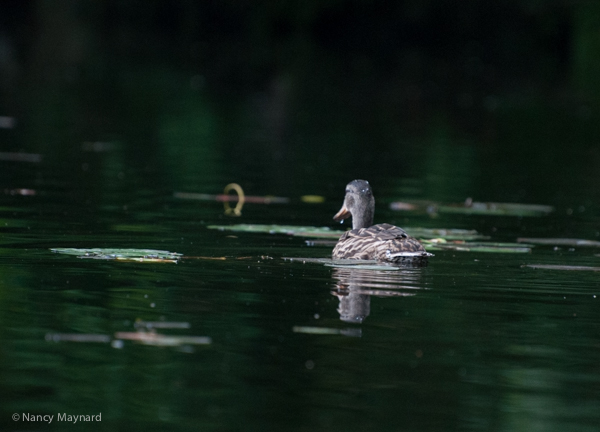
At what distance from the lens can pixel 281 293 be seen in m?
10.0

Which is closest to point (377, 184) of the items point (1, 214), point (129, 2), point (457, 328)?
point (1, 214)

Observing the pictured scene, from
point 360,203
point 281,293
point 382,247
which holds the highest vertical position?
point 360,203

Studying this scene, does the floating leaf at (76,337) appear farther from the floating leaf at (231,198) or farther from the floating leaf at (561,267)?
the floating leaf at (231,198)

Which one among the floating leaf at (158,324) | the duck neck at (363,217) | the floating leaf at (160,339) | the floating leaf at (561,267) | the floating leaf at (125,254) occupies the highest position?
the duck neck at (363,217)

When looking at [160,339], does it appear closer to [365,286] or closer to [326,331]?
[326,331]

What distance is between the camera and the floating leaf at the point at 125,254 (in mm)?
11398

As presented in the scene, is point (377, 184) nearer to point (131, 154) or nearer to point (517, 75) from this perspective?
point (131, 154)

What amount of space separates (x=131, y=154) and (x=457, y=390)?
53.0ft

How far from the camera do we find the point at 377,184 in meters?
20.0

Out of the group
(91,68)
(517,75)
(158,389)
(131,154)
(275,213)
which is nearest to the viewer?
(158,389)

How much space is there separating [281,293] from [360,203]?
340 centimetres

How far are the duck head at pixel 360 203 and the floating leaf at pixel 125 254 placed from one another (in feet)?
7.42

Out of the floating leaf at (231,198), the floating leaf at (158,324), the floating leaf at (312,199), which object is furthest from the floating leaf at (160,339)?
the floating leaf at (312,199)

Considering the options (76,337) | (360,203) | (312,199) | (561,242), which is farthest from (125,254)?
(312,199)
